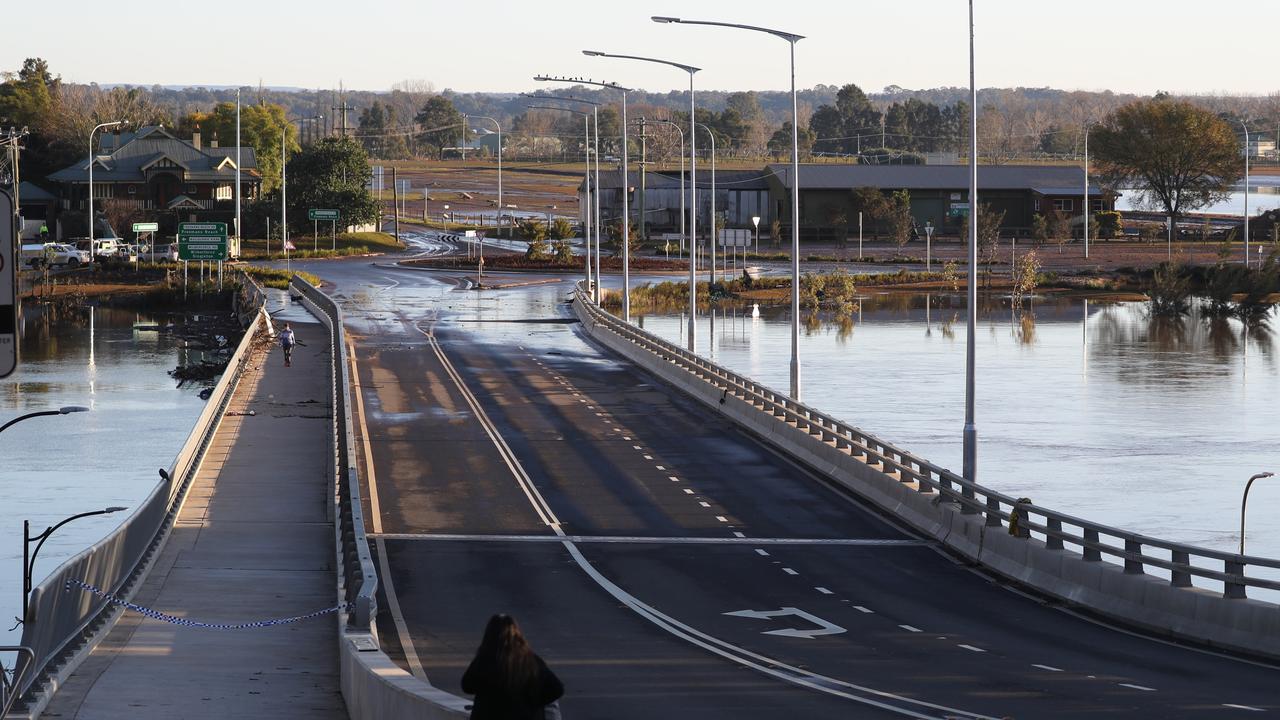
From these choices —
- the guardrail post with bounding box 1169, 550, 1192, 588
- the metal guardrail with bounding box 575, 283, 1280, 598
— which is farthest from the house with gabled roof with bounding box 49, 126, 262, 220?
the guardrail post with bounding box 1169, 550, 1192, 588

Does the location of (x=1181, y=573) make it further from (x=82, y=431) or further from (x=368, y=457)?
(x=82, y=431)

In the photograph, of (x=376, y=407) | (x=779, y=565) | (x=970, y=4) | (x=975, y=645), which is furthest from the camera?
(x=376, y=407)

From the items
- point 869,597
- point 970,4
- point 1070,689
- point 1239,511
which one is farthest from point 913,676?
point 1239,511

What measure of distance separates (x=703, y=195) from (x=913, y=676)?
13764 cm

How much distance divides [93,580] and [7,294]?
14.5 metres

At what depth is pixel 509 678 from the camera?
9484 mm

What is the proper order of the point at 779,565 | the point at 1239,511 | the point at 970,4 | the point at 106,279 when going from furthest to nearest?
the point at 106,279 < the point at 1239,511 < the point at 970,4 < the point at 779,565

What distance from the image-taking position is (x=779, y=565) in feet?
98.8

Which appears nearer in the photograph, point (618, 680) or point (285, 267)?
point (618, 680)

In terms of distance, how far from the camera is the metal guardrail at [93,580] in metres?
18.0

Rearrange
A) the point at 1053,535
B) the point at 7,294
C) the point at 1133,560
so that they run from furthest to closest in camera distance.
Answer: the point at 1053,535
the point at 1133,560
the point at 7,294

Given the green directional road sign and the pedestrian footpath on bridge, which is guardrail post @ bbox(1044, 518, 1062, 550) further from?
the green directional road sign

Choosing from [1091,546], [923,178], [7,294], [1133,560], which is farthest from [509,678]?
[923,178]

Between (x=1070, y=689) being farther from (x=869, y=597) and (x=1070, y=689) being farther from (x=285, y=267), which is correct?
(x=285, y=267)
